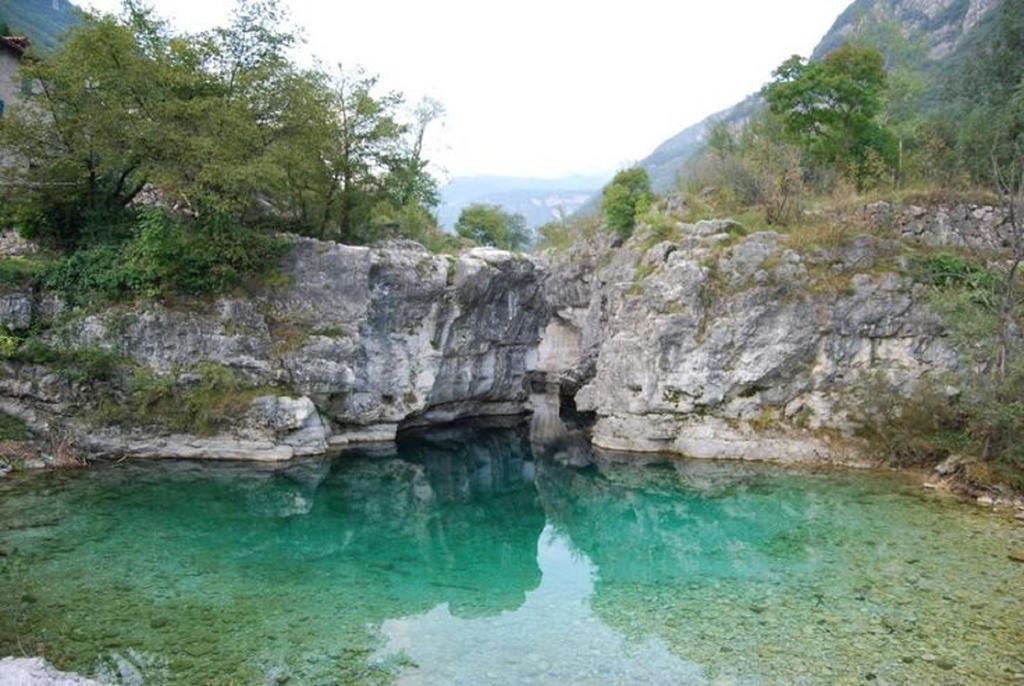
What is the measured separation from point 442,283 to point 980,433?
17.3m

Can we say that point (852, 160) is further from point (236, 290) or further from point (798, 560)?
point (236, 290)

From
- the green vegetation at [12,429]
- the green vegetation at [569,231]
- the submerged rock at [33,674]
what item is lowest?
the submerged rock at [33,674]

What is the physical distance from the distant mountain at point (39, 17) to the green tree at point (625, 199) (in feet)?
166

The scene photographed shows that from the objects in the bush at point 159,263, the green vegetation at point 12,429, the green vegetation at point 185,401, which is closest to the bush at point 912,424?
the green vegetation at point 185,401

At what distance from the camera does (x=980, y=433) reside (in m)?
17.3

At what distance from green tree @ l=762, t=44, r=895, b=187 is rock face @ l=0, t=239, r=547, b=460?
12567 mm

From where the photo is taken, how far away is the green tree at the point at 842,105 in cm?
2644

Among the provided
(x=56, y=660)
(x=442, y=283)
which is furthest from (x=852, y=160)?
(x=56, y=660)

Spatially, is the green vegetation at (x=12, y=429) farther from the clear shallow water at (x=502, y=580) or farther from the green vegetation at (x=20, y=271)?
the green vegetation at (x=20, y=271)

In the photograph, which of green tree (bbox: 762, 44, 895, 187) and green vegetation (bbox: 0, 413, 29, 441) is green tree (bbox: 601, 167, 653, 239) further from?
green vegetation (bbox: 0, 413, 29, 441)

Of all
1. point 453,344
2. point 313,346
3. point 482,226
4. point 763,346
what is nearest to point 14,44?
point 313,346

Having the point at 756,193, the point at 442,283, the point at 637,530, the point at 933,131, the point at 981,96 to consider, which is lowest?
the point at 637,530

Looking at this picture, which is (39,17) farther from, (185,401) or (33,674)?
(33,674)

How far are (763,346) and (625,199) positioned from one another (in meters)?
13.5
